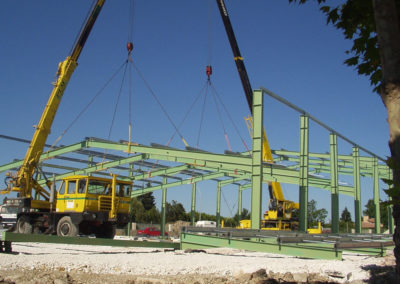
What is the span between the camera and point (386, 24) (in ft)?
13.7

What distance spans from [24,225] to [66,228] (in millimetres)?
2606

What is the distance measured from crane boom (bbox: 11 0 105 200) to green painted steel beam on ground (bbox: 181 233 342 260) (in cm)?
1032

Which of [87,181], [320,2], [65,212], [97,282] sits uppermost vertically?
[320,2]

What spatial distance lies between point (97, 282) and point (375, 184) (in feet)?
84.6

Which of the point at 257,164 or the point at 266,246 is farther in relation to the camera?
the point at 257,164

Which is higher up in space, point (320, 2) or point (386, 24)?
point (320, 2)

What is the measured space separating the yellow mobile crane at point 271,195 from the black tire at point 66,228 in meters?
12.9

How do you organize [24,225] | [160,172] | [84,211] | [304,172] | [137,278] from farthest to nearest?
1. [160,172]
2. [304,172]
3. [24,225]
4. [84,211]
5. [137,278]

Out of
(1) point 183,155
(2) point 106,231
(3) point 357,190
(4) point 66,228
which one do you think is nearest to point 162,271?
(4) point 66,228

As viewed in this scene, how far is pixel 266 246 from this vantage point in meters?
11.2

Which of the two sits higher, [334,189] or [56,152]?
[56,152]

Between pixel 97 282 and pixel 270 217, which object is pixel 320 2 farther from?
pixel 270 217

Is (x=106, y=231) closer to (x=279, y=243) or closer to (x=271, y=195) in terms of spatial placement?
(x=279, y=243)

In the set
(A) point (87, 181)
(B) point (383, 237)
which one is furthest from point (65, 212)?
(B) point (383, 237)
